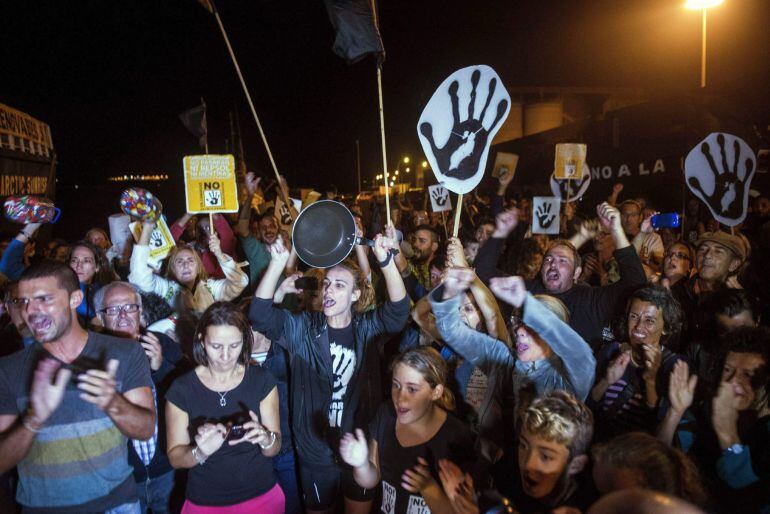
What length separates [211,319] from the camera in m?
2.93

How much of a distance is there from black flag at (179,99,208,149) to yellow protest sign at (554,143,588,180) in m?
5.20

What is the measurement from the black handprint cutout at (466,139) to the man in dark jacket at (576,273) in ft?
2.56

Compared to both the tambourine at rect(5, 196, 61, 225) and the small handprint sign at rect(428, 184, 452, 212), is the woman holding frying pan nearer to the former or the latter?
the tambourine at rect(5, 196, 61, 225)

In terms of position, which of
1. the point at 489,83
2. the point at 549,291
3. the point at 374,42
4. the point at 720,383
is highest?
the point at 374,42

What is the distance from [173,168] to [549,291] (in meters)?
14.4

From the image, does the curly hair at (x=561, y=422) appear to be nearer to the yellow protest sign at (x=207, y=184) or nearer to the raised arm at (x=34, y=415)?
the raised arm at (x=34, y=415)

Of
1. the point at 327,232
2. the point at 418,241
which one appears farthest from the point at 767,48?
the point at 327,232

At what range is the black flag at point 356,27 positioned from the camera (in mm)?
3873

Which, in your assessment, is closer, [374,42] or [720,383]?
[720,383]

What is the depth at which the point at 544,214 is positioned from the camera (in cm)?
683

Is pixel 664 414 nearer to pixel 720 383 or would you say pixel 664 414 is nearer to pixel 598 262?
pixel 720 383

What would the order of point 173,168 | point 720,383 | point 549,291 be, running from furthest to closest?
point 173,168
point 549,291
point 720,383

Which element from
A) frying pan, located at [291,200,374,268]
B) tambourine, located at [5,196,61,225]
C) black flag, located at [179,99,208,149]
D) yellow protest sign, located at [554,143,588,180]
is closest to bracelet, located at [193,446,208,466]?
frying pan, located at [291,200,374,268]

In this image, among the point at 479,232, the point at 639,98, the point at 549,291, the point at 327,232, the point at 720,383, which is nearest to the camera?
Result: the point at 720,383
